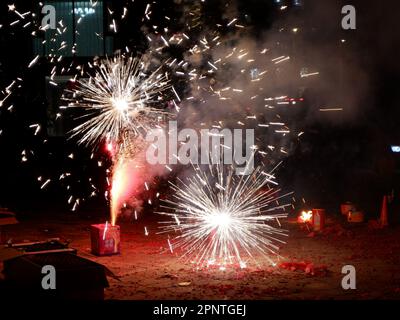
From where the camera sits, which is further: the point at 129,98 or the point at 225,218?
the point at 129,98

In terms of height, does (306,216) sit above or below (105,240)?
above

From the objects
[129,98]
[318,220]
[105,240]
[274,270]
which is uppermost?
[129,98]

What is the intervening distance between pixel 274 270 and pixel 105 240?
105 inches

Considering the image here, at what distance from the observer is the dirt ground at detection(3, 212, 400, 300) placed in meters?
6.67

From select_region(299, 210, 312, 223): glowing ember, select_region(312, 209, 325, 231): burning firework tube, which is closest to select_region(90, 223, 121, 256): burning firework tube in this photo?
select_region(312, 209, 325, 231): burning firework tube

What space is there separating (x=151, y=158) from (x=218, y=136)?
4.77 feet

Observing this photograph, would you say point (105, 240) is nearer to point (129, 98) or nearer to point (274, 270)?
point (129, 98)

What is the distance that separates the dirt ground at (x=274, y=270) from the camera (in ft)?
21.9

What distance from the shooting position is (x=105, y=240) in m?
8.63

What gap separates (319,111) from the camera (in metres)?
12.1

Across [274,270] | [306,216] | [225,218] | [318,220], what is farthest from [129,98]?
[306,216]
